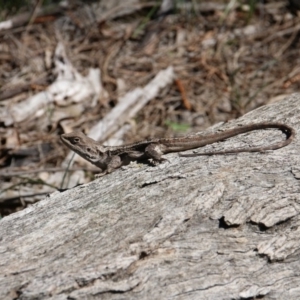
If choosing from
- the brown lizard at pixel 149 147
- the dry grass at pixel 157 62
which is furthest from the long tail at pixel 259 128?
the dry grass at pixel 157 62

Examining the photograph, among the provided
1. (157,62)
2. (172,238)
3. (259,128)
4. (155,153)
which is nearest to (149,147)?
(155,153)

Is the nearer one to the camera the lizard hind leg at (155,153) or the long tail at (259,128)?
the long tail at (259,128)

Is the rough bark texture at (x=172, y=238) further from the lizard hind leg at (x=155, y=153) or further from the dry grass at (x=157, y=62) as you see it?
the dry grass at (x=157, y=62)

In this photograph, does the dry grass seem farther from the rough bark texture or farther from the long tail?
the rough bark texture

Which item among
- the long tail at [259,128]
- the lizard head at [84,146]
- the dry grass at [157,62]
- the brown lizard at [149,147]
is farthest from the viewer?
the dry grass at [157,62]

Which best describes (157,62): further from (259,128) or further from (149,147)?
(259,128)

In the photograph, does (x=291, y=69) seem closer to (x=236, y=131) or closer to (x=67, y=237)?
(x=236, y=131)

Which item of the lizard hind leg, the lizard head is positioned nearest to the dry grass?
the lizard head
